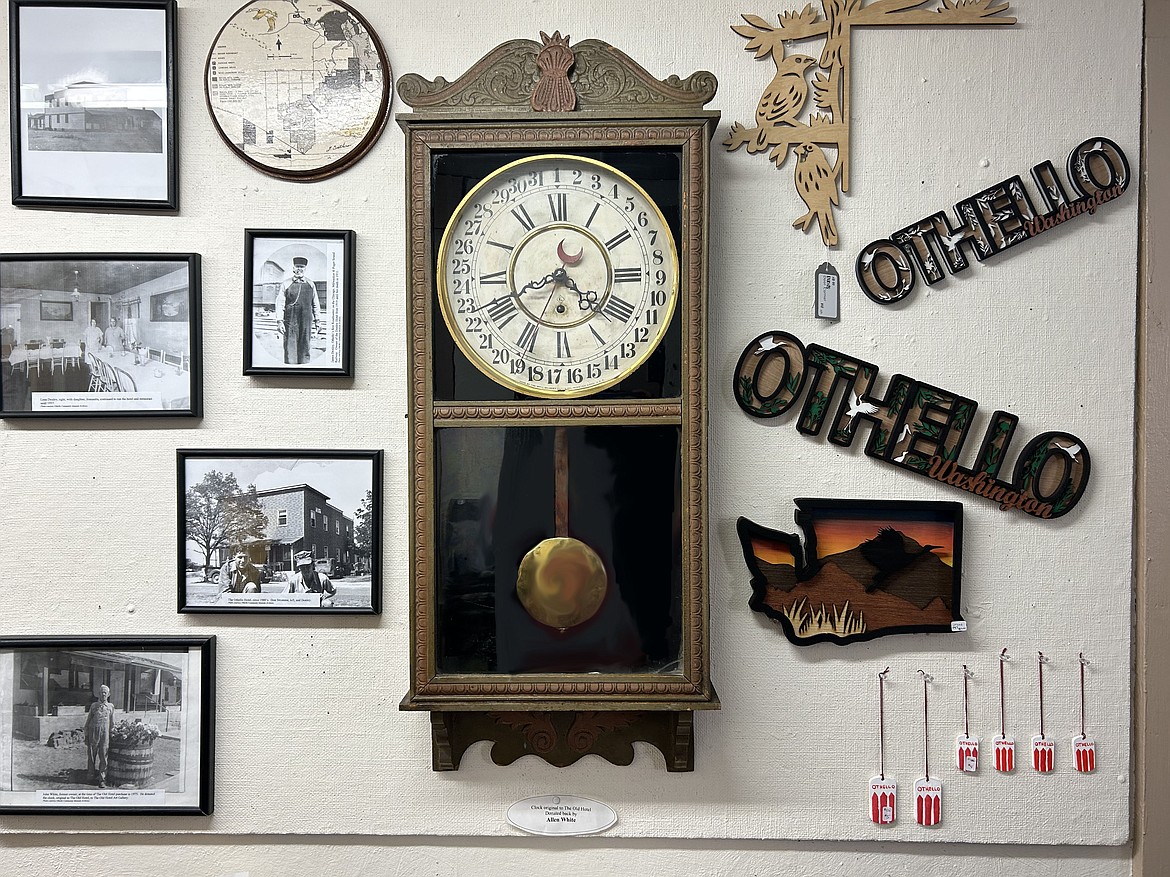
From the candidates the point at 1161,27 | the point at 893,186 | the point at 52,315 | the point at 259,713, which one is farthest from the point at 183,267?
the point at 1161,27

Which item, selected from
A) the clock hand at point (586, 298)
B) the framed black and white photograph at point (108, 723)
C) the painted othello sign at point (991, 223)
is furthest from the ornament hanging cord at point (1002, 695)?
the framed black and white photograph at point (108, 723)

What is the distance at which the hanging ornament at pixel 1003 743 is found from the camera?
1452 mm

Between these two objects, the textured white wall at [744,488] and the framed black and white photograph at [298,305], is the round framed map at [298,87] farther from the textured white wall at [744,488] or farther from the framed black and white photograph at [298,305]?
the framed black and white photograph at [298,305]

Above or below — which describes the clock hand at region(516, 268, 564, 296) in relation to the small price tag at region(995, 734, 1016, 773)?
above

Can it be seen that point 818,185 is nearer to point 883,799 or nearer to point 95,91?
point 883,799

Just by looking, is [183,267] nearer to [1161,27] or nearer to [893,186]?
[893,186]

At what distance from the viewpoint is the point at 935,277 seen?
145 centimetres

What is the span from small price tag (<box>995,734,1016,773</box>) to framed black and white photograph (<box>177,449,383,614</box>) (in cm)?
113

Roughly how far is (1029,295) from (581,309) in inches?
31.4

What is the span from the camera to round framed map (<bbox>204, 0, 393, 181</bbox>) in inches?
57.2

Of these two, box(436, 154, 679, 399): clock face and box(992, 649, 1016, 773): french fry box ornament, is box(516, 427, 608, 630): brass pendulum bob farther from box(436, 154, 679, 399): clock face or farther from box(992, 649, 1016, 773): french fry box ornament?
box(992, 649, 1016, 773): french fry box ornament

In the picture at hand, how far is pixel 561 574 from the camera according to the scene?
134 centimetres

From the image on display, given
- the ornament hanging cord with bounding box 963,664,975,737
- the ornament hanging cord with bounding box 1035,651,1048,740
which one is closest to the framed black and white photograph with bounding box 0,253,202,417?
the ornament hanging cord with bounding box 963,664,975,737

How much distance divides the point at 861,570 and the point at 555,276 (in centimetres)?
73
